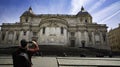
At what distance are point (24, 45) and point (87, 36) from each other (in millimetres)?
42047

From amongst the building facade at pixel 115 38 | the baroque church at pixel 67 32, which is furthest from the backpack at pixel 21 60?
the building facade at pixel 115 38

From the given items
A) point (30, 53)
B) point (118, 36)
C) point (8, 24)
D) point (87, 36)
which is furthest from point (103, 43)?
point (30, 53)

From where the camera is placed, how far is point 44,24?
132 ft

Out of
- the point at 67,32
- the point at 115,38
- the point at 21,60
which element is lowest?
the point at 115,38

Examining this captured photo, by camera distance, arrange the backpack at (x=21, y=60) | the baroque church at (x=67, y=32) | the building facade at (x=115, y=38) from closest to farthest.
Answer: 1. the backpack at (x=21, y=60)
2. the baroque church at (x=67, y=32)
3. the building facade at (x=115, y=38)

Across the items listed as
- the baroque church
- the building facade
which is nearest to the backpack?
the baroque church

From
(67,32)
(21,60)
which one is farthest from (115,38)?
(21,60)

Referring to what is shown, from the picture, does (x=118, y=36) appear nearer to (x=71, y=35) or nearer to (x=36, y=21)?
(x=71, y=35)

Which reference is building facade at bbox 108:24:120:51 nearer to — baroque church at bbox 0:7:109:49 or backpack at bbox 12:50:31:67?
baroque church at bbox 0:7:109:49

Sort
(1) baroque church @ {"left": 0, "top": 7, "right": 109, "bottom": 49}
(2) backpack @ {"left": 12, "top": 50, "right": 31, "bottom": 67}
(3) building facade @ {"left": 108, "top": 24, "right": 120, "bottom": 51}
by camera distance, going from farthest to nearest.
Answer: (3) building facade @ {"left": 108, "top": 24, "right": 120, "bottom": 51}
(1) baroque church @ {"left": 0, "top": 7, "right": 109, "bottom": 49}
(2) backpack @ {"left": 12, "top": 50, "right": 31, "bottom": 67}

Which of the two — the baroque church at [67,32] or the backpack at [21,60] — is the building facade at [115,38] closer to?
Result: the baroque church at [67,32]

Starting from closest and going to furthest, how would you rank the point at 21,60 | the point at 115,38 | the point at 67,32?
1. the point at 21,60
2. the point at 67,32
3. the point at 115,38

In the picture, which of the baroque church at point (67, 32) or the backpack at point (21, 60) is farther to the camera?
the baroque church at point (67, 32)

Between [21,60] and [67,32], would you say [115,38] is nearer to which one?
[67,32]
